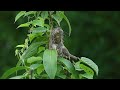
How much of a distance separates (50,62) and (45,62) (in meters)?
0.01

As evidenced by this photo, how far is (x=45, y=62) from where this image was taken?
3.25ft

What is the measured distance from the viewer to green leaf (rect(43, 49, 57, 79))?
96 cm

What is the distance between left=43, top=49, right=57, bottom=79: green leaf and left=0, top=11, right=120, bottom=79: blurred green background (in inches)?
99.5

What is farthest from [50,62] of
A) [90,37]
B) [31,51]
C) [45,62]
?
[90,37]

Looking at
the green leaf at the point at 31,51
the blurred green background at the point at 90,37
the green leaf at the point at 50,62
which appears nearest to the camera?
the green leaf at the point at 50,62

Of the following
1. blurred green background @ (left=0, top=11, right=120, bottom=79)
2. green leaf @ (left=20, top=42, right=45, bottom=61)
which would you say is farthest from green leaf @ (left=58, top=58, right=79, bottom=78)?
blurred green background @ (left=0, top=11, right=120, bottom=79)

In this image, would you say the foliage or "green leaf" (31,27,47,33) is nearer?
the foliage

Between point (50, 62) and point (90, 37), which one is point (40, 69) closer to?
point (50, 62)

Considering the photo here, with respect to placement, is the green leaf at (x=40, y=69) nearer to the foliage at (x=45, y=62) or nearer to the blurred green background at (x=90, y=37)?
the foliage at (x=45, y=62)

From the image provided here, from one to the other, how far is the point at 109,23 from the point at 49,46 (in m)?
2.79

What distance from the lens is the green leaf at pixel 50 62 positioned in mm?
962

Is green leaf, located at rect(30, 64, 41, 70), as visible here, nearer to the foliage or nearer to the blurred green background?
the foliage

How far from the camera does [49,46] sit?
3.47 feet

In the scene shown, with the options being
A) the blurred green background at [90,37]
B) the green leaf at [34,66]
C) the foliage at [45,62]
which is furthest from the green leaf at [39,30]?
the blurred green background at [90,37]
